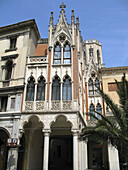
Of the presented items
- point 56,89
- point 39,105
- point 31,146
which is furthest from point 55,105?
point 31,146

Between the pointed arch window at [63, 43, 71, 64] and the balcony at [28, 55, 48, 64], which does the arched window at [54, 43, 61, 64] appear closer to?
the pointed arch window at [63, 43, 71, 64]

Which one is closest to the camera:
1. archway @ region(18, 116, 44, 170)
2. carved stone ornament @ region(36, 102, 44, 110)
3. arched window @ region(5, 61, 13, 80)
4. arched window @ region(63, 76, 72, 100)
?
carved stone ornament @ region(36, 102, 44, 110)

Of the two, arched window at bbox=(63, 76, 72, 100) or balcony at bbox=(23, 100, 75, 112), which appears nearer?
balcony at bbox=(23, 100, 75, 112)

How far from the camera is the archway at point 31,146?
17.6 m

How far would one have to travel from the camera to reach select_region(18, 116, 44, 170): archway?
57.8ft

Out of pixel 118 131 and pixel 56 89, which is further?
pixel 56 89

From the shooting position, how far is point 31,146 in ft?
61.1

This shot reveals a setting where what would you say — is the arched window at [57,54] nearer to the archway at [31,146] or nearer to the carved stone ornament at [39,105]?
the carved stone ornament at [39,105]

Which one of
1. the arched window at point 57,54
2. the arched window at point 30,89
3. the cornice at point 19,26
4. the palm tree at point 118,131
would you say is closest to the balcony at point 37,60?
the arched window at point 57,54

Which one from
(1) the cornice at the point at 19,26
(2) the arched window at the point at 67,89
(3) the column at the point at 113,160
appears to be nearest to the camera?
(2) the arched window at the point at 67,89

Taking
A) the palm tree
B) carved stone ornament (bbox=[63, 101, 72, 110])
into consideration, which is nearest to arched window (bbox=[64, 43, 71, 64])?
carved stone ornament (bbox=[63, 101, 72, 110])

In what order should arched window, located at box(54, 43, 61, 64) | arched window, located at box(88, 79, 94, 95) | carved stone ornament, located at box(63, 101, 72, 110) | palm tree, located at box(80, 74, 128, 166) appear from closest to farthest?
1. palm tree, located at box(80, 74, 128, 166)
2. carved stone ornament, located at box(63, 101, 72, 110)
3. arched window, located at box(54, 43, 61, 64)
4. arched window, located at box(88, 79, 94, 95)

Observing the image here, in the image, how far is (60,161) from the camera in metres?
36.6

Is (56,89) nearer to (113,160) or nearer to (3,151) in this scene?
(3,151)
